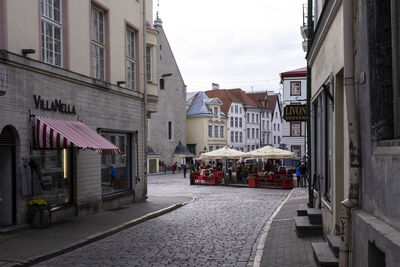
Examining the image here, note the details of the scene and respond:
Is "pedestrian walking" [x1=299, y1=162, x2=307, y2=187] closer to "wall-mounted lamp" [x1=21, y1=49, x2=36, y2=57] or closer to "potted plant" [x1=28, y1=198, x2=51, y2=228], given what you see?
"potted plant" [x1=28, y1=198, x2=51, y2=228]

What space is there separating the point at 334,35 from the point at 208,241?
5.48 metres

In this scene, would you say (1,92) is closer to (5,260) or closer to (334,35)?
(5,260)

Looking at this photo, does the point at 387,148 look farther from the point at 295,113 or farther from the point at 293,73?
the point at 293,73

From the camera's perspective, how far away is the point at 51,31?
1316 centimetres

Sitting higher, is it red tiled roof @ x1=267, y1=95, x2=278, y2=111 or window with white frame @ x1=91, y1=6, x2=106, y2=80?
red tiled roof @ x1=267, y1=95, x2=278, y2=111

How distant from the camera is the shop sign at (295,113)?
1370cm

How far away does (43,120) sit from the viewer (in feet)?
39.5

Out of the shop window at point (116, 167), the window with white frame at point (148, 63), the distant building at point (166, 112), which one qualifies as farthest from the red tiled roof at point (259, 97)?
the shop window at point (116, 167)

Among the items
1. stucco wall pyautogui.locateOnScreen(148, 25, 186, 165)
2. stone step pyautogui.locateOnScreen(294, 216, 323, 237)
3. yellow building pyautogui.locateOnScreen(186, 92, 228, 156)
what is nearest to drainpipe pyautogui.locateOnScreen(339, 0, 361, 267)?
stone step pyautogui.locateOnScreen(294, 216, 323, 237)

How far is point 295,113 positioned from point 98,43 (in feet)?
23.7

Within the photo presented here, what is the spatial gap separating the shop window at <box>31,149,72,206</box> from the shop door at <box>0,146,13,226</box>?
627mm

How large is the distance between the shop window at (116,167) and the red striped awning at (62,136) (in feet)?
10.7

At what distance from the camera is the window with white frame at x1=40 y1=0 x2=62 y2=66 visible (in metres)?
12.7

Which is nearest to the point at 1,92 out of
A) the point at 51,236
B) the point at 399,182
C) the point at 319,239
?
the point at 51,236
